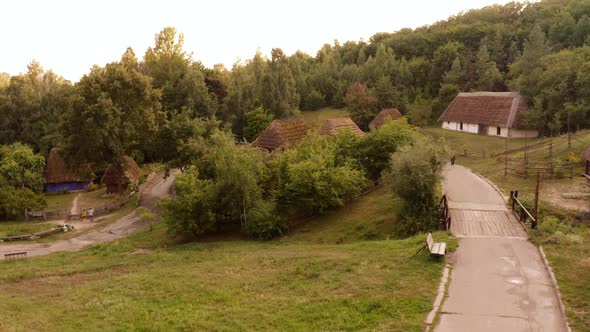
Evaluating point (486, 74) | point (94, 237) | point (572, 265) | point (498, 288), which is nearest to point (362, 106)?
point (486, 74)

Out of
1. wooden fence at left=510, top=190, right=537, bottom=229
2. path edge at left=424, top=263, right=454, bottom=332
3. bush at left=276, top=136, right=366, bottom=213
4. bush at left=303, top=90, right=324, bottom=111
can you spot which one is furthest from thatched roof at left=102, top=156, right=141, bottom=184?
bush at left=303, top=90, right=324, bottom=111

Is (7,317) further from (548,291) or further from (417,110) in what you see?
(417,110)

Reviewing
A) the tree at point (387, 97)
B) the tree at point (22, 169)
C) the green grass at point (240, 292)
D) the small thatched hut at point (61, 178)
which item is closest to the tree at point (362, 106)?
the tree at point (387, 97)

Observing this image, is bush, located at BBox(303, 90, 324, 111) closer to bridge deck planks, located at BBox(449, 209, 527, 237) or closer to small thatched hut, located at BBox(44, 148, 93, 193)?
small thatched hut, located at BBox(44, 148, 93, 193)

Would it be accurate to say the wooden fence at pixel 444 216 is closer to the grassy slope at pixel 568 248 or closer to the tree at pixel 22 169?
the grassy slope at pixel 568 248

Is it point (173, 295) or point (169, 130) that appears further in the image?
point (169, 130)

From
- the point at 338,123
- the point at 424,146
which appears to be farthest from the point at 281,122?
the point at 424,146

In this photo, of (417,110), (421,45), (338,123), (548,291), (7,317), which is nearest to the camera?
(548,291)
